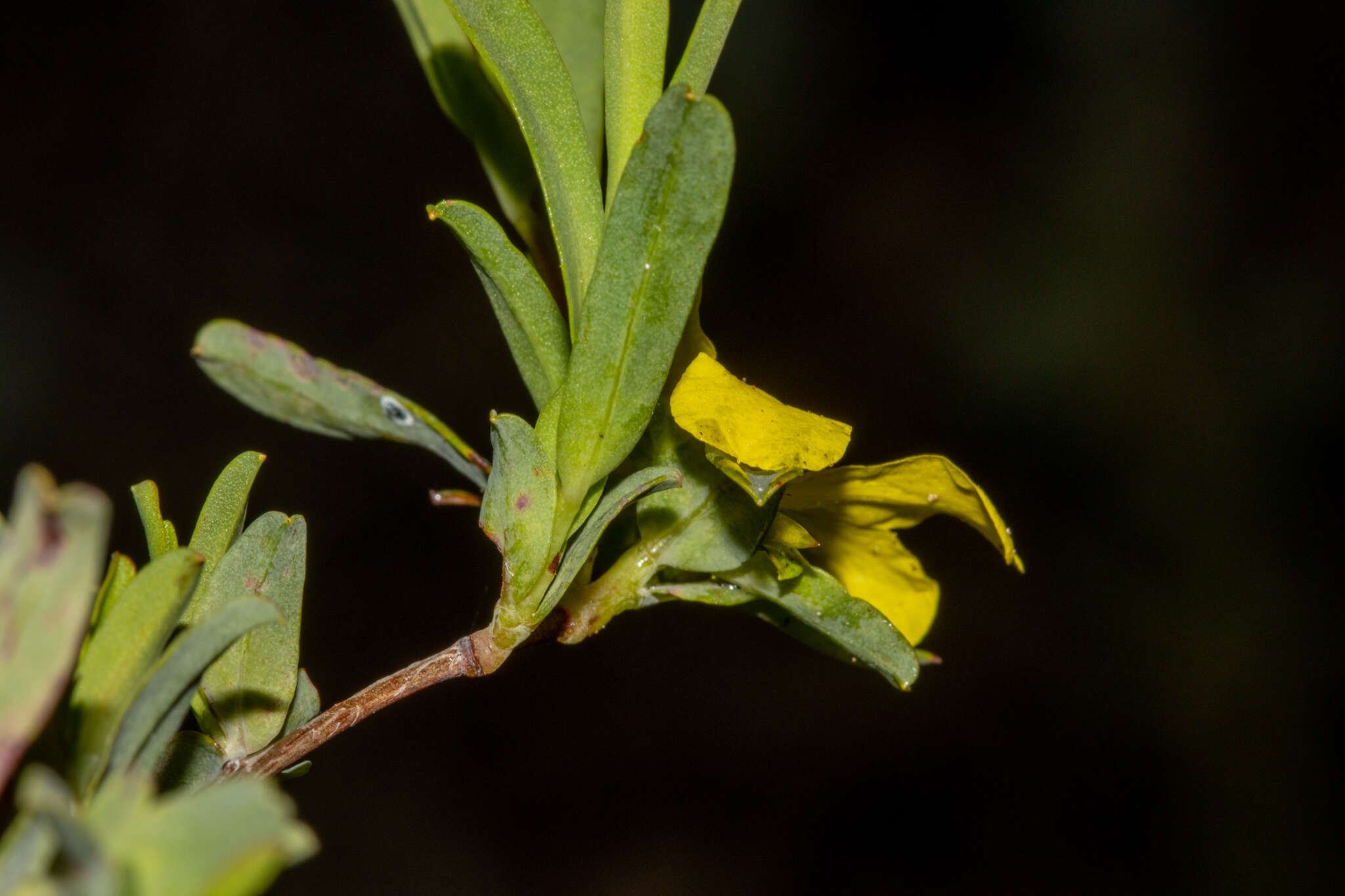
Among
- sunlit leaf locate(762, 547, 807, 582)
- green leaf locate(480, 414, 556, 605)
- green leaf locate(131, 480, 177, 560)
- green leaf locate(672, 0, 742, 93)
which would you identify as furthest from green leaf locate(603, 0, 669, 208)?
green leaf locate(131, 480, 177, 560)

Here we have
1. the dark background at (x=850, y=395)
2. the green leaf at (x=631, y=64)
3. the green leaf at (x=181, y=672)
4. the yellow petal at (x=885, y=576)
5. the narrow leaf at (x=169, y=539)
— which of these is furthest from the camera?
the dark background at (x=850, y=395)

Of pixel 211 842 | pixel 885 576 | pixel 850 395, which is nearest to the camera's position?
pixel 211 842

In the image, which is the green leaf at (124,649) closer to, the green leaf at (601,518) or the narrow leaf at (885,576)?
the green leaf at (601,518)

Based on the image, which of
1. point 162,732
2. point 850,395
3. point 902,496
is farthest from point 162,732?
point 850,395

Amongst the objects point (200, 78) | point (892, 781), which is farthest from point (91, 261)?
point (892, 781)

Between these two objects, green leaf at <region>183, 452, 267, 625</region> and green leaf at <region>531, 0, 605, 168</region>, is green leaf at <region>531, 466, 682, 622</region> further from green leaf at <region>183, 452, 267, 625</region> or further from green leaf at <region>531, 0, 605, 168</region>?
green leaf at <region>531, 0, 605, 168</region>

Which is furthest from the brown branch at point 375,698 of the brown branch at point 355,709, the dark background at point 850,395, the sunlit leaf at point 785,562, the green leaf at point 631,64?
the dark background at point 850,395

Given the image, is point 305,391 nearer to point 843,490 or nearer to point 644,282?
point 644,282
